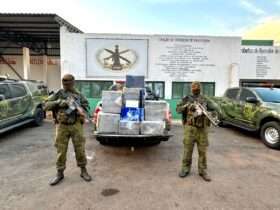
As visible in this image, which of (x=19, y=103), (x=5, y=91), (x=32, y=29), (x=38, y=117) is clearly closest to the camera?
(x=5, y=91)

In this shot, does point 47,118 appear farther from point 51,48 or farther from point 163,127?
point 51,48

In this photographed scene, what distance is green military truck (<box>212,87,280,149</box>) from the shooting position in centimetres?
629

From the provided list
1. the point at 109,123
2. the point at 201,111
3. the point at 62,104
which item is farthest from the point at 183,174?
the point at 62,104

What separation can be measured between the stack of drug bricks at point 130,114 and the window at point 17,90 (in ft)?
14.2

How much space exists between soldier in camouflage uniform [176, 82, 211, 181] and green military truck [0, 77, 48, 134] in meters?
5.30

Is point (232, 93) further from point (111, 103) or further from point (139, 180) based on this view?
point (139, 180)

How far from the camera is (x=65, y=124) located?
384 centimetres

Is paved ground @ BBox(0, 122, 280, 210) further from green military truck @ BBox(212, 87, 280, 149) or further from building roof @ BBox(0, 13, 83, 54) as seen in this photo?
building roof @ BBox(0, 13, 83, 54)

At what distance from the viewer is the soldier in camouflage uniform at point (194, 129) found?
159 inches

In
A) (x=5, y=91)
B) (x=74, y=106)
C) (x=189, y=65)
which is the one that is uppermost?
(x=189, y=65)

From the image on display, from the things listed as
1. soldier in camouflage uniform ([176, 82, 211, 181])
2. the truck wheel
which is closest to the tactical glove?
soldier in camouflage uniform ([176, 82, 211, 181])

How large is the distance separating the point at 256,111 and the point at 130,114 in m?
4.23

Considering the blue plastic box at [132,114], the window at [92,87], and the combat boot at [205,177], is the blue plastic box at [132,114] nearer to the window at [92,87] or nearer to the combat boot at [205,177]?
the combat boot at [205,177]

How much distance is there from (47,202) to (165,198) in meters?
1.68
